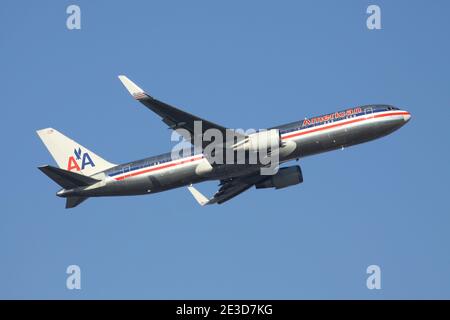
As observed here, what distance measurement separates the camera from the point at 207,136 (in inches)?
2650

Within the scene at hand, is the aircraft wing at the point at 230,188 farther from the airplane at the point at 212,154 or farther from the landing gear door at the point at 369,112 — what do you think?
the landing gear door at the point at 369,112

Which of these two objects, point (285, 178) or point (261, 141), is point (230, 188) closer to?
point (285, 178)

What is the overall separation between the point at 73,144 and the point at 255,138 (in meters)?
16.8

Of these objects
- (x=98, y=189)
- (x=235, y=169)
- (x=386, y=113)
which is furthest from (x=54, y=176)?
(x=386, y=113)

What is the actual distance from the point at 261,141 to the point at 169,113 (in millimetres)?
7743

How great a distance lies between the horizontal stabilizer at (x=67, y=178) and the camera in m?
66.4

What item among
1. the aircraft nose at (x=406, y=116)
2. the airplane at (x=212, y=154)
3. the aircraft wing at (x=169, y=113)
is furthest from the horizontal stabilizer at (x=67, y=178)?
the aircraft nose at (x=406, y=116)

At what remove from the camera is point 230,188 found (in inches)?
2972

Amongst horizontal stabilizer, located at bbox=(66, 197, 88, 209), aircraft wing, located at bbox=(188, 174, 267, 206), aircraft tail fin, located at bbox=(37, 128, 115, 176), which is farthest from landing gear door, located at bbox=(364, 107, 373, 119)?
horizontal stabilizer, located at bbox=(66, 197, 88, 209)

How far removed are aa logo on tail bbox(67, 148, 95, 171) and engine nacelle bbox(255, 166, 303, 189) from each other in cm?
1535

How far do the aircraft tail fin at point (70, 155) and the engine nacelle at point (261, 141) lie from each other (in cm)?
1227

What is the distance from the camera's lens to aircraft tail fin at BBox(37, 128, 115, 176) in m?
72.6

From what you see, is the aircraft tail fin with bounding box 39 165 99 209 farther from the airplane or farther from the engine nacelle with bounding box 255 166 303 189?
the engine nacelle with bounding box 255 166 303 189
